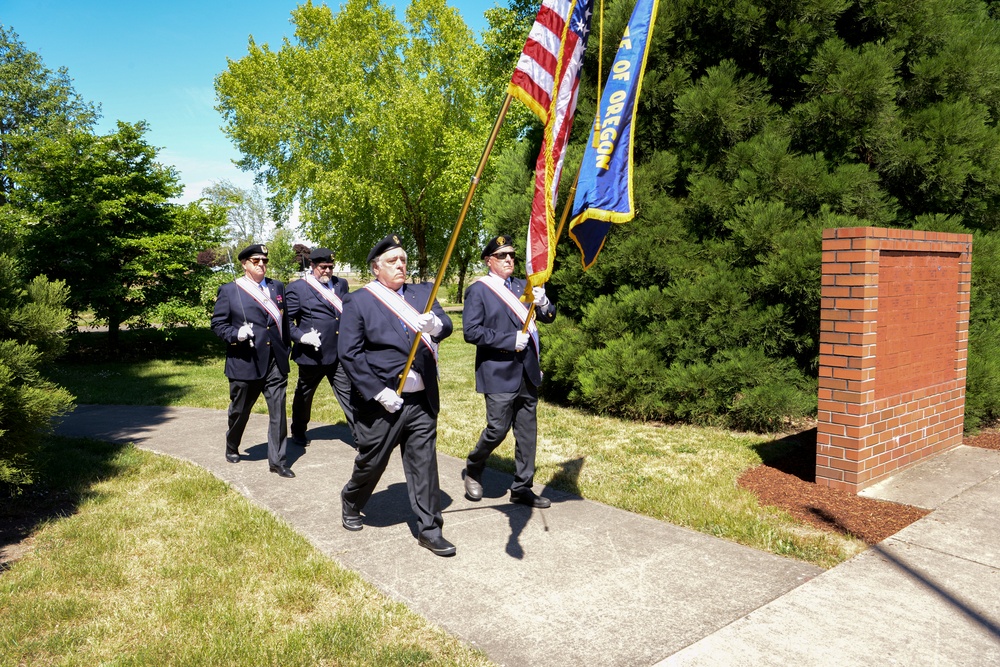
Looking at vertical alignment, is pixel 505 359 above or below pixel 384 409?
above

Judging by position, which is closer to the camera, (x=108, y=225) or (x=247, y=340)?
(x=247, y=340)

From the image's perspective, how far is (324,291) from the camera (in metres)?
7.12

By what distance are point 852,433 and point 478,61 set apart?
23967 mm

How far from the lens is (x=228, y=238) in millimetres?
18844

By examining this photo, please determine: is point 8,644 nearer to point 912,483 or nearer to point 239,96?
point 912,483

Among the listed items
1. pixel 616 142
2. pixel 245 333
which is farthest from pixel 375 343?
pixel 245 333

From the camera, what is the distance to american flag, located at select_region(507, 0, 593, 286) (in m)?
4.09

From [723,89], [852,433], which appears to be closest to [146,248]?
[723,89]

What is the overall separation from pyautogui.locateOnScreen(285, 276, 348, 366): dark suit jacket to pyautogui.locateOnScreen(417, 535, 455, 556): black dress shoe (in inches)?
118

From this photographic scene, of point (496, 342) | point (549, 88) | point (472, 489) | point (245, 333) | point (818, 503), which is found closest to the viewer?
point (549, 88)

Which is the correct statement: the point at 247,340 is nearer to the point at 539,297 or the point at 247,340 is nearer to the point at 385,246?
the point at 385,246

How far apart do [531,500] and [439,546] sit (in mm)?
1125

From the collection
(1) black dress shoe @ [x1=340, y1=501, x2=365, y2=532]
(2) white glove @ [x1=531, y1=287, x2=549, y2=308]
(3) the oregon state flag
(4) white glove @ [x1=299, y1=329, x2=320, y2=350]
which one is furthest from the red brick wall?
(4) white glove @ [x1=299, y1=329, x2=320, y2=350]

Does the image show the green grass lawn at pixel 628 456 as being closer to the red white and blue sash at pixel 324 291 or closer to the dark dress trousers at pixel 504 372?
the dark dress trousers at pixel 504 372
